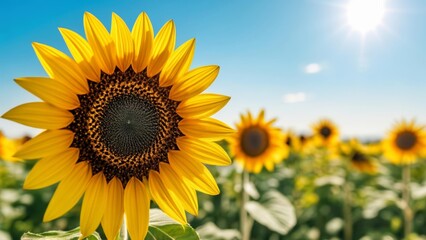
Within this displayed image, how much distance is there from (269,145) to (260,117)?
411mm

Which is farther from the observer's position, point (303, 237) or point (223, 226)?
point (303, 237)

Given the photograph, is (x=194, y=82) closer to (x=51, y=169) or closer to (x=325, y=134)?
(x=51, y=169)

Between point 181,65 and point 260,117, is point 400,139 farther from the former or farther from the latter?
point 181,65

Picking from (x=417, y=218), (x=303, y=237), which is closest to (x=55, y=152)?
(x=303, y=237)

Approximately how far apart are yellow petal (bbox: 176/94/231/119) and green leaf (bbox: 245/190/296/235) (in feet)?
8.27

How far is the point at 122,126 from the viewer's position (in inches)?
82.7

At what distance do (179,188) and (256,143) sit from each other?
354 cm

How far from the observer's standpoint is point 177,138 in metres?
2.14

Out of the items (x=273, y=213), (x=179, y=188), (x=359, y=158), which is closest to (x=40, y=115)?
(x=179, y=188)

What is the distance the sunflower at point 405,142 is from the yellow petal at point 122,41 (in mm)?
7184

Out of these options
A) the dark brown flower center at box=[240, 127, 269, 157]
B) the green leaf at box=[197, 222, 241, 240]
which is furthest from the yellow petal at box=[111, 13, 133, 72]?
the dark brown flower center at box=[240, 127, 269, 157]

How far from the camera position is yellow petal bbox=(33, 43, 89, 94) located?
182 centimetres

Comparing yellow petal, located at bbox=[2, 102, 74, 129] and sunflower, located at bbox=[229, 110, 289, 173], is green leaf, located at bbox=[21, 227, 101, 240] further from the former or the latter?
sunflower, located at bbox=[229, 110, 289, 173]

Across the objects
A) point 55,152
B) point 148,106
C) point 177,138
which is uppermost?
point 148,106
